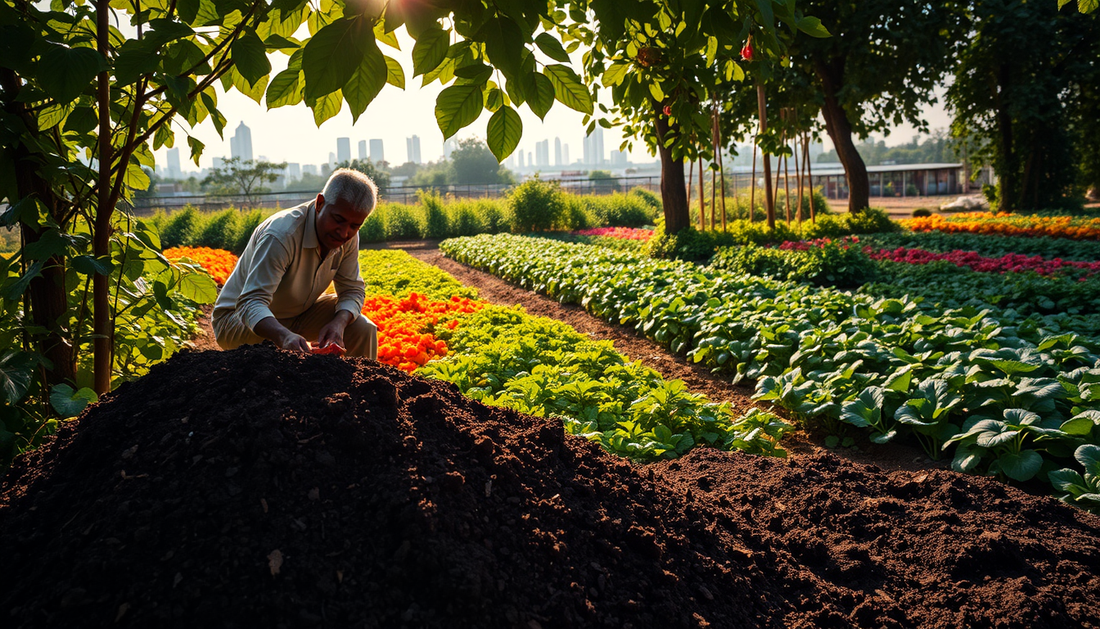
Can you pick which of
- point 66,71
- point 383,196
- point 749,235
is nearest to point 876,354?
point 66,71

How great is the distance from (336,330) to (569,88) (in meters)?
2.47

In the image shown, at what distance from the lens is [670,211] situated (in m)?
14.0

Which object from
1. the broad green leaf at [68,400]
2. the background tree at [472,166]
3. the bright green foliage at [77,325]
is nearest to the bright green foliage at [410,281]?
the bright green foliage at [77,325]

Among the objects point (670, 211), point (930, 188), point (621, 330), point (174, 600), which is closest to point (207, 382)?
point (174, 600)

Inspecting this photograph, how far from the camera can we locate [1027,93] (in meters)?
17.3

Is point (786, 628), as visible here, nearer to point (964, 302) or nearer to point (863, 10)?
point (964, 302)

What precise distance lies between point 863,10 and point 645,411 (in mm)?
14449

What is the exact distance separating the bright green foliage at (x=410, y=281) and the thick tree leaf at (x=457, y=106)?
20.6 feet

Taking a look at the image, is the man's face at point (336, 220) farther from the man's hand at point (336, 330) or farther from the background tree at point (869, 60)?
the background tree at point (869, 60)

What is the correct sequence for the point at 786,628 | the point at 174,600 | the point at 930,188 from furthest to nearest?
the point at 930,188 < the point at 786,628 < the point at 174,600

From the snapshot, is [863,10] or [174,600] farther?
[863,10]

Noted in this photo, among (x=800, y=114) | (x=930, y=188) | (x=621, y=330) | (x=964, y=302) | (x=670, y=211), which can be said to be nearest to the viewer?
(x=964, y=302)

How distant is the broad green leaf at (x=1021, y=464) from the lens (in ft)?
8.95

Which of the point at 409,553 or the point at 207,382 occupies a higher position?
the point at 207,382
